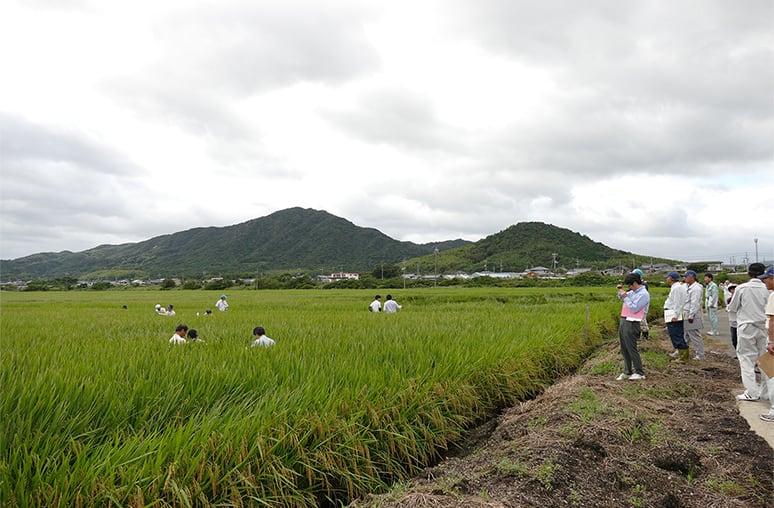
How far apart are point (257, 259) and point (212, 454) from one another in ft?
431

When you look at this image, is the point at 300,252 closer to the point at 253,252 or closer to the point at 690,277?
the point at 253,252

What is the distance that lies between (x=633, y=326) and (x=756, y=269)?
1.69 m

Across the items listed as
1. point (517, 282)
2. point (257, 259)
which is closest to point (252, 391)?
point (517, 282)

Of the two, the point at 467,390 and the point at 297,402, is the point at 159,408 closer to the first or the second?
the point at 297,402

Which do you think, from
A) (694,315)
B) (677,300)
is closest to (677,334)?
(694,315)

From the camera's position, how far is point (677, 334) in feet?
25.5

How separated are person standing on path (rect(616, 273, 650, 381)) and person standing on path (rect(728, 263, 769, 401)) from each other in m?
1.07

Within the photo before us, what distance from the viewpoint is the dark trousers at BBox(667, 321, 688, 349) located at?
770 centimetres

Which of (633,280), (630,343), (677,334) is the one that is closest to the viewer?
(630,343)

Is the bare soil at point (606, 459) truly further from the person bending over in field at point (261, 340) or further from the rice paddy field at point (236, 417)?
the person bending over in field at point (261, 340)

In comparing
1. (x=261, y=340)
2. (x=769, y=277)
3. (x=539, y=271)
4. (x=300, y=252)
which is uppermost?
(x=300, y=252)

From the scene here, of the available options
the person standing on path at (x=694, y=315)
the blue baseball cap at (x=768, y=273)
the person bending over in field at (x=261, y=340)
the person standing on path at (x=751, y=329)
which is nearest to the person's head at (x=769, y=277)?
the blue baseball cap at (x=768, y=273)

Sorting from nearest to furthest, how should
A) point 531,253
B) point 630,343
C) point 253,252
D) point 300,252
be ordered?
point 630,343
point 531,253
point 300,252
point 253,252

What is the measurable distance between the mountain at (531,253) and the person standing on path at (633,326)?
7829 cm
